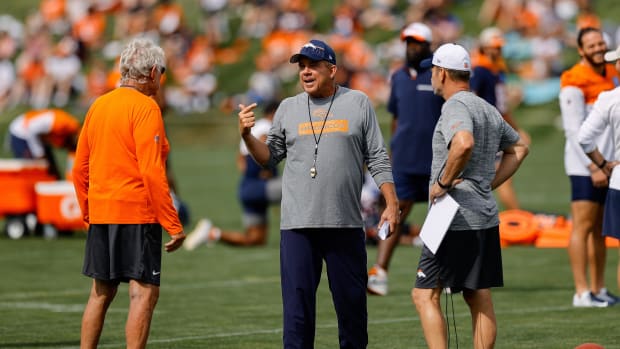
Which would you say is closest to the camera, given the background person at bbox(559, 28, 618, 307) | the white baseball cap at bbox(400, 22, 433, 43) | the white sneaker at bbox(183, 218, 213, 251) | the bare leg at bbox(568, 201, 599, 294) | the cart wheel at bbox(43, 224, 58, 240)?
the background person at bbox(559, 28, 618, 307)

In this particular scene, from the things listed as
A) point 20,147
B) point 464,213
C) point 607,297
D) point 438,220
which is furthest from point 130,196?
point 20,147

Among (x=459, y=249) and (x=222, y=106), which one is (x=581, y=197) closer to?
(x=459, y=249)

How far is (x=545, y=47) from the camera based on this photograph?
30234 millimetres

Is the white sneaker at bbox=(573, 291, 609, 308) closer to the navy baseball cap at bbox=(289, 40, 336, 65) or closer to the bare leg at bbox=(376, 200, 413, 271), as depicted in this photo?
the bare leg at bbox=(376, 200, 413, 271)

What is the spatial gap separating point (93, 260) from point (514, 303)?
4689 mm

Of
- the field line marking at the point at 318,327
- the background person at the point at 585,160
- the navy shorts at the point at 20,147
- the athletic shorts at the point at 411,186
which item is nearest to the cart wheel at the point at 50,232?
the navy shorts at the point at 20,147

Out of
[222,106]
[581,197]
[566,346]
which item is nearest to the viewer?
[566,346]

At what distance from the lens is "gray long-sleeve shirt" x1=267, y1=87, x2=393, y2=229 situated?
7711mm

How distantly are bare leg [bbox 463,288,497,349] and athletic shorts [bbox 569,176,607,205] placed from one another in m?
3.32

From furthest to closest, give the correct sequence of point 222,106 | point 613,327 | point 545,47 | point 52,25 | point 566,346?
1. point 52,25
2. point 222,106
3. point 545,47
4. point 613,327
5. point 566,346

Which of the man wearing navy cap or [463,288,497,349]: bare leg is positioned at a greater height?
the man wearing navy cap

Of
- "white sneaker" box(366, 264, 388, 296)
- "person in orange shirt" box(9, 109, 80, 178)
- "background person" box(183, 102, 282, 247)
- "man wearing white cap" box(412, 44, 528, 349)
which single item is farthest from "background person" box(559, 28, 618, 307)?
"person in orange shirt" box(9, 109, 80, 178)

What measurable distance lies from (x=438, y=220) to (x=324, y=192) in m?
0.68

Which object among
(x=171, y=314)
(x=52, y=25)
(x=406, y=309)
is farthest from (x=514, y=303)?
(x=52, y=25)
